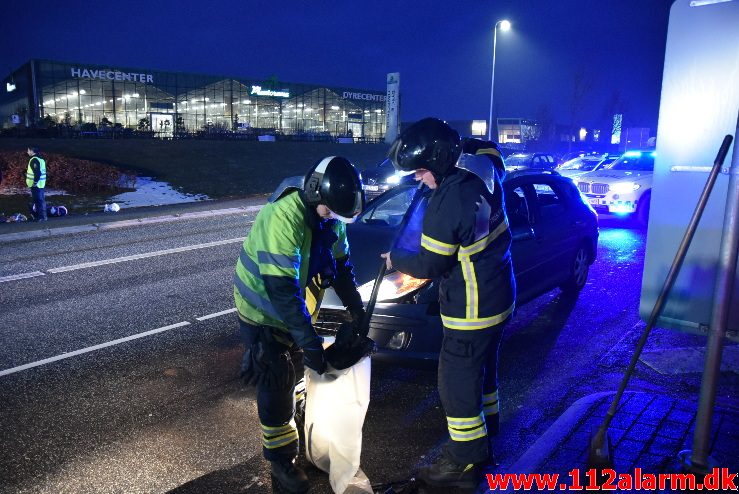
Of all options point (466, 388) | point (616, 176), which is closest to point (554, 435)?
point (466, 388)

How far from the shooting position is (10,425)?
13.7 feet

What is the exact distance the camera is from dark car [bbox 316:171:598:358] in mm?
4523

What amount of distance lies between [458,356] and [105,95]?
55.9 meters

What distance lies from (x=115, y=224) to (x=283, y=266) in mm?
12630

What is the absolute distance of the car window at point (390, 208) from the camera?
632 centimetres

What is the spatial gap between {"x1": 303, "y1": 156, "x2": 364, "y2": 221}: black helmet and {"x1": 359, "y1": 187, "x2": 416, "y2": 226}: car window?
316 centimetres

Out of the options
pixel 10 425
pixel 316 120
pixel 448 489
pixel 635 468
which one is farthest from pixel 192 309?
pixel 316 120

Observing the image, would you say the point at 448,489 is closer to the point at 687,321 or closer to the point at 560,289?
the point at 687,321

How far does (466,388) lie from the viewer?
3266mm

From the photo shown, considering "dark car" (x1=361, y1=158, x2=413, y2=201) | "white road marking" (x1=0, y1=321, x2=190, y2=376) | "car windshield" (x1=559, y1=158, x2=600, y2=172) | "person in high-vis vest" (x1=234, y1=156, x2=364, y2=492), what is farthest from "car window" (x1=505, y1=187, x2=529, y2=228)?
"car windshield" (x1=559, y1=158, x2=600, y2=172)

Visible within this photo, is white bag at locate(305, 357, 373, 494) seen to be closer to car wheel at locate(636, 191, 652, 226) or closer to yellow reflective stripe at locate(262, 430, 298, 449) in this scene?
yellow reflective stripe at locate(262, 430, 298, 449)

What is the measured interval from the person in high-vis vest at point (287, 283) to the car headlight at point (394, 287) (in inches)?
49.7

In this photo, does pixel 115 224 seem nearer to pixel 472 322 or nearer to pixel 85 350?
pixel 85 350

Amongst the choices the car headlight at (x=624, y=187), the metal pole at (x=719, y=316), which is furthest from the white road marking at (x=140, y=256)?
the car headlight at (x=624, y=187)
